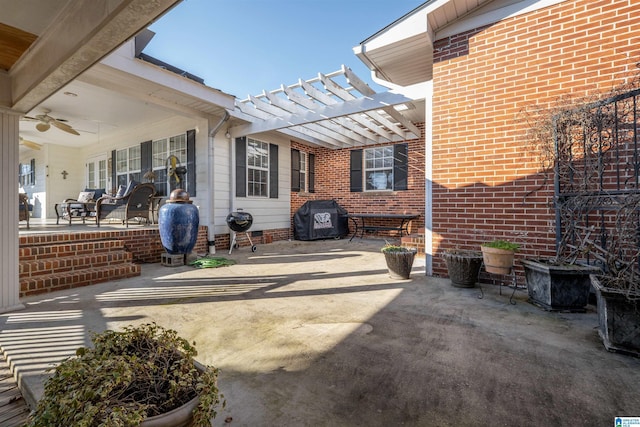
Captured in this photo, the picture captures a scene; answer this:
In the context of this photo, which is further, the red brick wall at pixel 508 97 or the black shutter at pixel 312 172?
the black shutter at pixel 312 172

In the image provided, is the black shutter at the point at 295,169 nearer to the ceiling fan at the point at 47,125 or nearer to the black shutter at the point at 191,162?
the black shutter at the point at 191,162

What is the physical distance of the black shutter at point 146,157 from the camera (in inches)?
288

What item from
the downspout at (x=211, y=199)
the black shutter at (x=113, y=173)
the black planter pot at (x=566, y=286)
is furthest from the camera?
the black shutter at (x=113, y=173)

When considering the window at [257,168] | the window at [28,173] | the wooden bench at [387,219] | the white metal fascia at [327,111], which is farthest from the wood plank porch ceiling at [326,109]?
the window at [28,173]

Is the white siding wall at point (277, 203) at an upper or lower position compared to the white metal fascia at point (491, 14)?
lower

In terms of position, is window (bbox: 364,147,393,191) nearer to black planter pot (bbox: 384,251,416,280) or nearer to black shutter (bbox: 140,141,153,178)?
black planter pot (bbox: 384,251,416,280)

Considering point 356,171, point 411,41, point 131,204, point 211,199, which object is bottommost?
point 131,204

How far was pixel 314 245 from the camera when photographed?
7387mm

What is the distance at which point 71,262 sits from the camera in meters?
3.81

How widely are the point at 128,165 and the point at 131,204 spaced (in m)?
3.19

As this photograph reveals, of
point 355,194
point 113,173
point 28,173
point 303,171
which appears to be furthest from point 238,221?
point 28,173

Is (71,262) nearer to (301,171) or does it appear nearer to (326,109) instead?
(326,109)

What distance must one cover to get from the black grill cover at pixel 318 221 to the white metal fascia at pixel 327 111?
9.13 ft

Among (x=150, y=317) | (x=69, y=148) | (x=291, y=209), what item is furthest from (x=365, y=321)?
(x=69, y=148)
